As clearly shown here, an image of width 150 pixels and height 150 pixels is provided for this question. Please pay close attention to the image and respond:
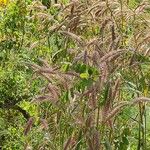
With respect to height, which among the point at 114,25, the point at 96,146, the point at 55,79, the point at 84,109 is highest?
the point at 114,25

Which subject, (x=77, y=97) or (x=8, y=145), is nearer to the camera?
(x=77, y=97)

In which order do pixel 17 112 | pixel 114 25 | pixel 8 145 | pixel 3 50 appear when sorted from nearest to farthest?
pixel 114 25, pixel 8 145, pixel 17 112, pixel 3 50

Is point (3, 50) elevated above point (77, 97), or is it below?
above

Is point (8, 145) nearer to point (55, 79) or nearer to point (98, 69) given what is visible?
point (55, 79)

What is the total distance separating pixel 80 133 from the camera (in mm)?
2352

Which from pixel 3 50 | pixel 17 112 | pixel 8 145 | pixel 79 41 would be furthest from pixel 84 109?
pixel 3 50

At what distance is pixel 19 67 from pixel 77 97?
199 centimetres

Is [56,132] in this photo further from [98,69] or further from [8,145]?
[8,145]

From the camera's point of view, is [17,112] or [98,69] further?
[17,112]

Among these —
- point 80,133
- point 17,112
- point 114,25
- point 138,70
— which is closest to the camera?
point 80,133

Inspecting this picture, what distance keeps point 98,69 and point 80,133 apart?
0.31 metres

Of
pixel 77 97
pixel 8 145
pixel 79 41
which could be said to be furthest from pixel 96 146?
pixel 8 145

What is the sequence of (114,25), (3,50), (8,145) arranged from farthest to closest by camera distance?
(3,50)
(8,145)
(114,25)

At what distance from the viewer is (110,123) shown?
237cm
